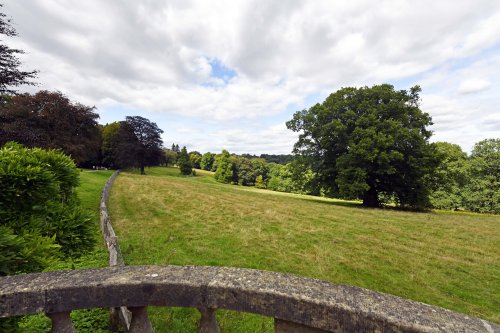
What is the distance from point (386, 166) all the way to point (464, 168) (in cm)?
2200

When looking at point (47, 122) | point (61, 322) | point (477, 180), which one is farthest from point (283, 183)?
point (61, 322)

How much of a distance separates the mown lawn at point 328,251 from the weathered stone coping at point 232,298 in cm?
331

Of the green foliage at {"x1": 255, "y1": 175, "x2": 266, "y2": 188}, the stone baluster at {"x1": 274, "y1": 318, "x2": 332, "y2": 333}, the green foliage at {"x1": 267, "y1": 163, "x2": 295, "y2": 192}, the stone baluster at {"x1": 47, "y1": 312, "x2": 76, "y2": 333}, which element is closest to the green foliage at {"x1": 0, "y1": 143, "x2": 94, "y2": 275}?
the stone baluster at {"x1": 47, "y1": 312, "x2": 76, "y2": 333}

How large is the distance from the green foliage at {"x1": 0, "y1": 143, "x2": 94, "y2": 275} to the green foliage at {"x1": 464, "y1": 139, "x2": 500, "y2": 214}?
44939 millimetres

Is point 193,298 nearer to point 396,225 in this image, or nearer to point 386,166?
point 396,225

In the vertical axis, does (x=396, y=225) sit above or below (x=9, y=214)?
below

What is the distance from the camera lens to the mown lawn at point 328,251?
246 inches

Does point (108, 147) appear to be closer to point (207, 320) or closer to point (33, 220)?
point (33, 220)

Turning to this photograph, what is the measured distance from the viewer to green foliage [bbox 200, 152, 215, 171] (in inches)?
4606

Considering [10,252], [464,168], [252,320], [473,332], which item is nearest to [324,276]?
[252,320]

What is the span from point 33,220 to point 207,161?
375 feet

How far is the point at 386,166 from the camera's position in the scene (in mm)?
23359

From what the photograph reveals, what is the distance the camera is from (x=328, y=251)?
9.03 m

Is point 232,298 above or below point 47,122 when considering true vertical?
below
